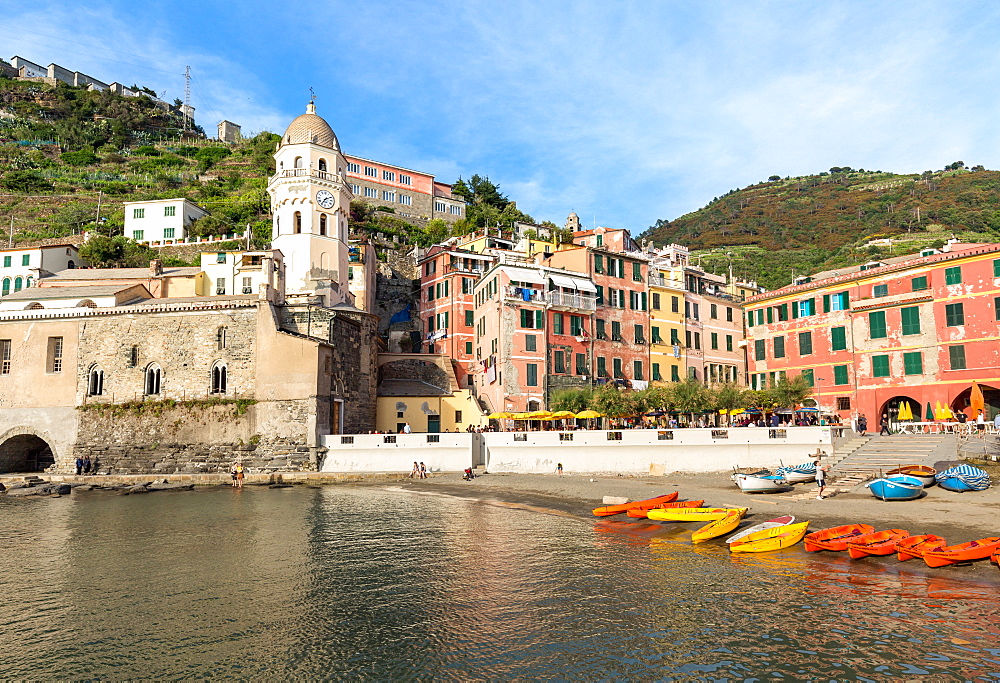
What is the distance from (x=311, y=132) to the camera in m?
56.6

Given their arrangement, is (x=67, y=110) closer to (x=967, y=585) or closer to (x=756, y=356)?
(x=756, y=356)

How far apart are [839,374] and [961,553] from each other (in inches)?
1194

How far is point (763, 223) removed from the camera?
163 m

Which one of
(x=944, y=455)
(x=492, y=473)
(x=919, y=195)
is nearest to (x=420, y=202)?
(x=492, y=473)

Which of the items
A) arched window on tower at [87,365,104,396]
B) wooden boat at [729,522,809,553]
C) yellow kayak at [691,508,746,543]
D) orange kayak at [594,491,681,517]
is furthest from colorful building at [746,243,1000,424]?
arched window on tower at [87,365,104,396]

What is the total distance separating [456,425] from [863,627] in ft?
126

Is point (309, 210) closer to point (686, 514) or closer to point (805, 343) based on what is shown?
point (805, 343)

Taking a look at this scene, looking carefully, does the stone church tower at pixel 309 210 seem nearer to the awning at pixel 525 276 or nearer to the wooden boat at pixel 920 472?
the awning at pixel 525 276

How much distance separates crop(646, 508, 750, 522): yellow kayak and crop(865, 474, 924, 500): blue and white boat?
6930mm

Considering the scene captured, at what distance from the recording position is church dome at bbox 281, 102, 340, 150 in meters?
56.3

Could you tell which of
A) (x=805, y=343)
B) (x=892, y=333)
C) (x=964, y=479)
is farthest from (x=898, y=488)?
(x=805, y=343)

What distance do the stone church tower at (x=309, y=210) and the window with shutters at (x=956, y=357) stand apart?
42.5 metres

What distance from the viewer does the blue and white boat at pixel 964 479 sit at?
28.6 meters

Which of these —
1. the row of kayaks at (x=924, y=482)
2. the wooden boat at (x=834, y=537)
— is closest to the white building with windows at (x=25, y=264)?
the wooden boat at (x=834, y=537)
